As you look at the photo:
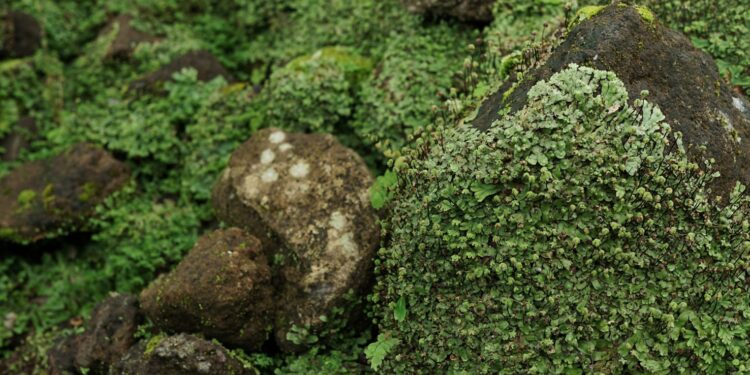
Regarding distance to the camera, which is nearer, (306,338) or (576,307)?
(576,307)

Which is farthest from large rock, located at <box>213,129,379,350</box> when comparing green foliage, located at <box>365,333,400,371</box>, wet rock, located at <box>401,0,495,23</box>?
wet rock, located at <box>401,0,495,23</box>

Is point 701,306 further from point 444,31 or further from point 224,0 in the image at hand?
point 224,0

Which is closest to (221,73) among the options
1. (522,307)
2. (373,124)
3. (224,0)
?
(224,0)

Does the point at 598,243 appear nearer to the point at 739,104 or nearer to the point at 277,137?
the point at 739,104

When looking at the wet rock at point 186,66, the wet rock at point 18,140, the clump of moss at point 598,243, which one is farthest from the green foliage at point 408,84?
the wet rock at point 18,140

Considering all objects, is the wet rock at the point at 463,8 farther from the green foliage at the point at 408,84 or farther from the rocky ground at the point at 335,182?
the green foliage at the point at 408,84
